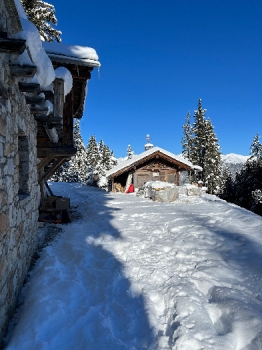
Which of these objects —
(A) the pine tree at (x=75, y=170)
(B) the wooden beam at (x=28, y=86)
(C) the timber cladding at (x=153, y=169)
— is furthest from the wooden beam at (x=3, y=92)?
(A) the pine tree at (x=75, y=170)

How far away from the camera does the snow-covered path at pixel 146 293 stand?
279cm

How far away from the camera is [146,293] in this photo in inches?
148

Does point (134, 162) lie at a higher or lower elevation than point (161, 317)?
higher

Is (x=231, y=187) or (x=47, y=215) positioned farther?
(x=231, y=187)

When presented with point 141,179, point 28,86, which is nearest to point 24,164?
point 28,86

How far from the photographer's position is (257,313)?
2906 millimetres

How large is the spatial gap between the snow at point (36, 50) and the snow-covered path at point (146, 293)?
3242mm

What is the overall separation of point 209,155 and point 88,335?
30.0 meters

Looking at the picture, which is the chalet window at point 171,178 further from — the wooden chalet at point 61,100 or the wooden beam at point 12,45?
the wooden beam at point 12,45

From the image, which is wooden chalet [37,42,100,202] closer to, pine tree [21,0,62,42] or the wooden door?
pine tree [21,0,62,42]

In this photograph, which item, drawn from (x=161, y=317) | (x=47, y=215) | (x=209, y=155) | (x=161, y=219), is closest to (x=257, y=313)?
(x=161, y=317)

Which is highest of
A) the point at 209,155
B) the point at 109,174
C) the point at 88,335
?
the point at 209,155

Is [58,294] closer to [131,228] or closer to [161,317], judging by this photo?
[161,317]

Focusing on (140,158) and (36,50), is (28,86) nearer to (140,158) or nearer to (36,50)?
(36,50)
